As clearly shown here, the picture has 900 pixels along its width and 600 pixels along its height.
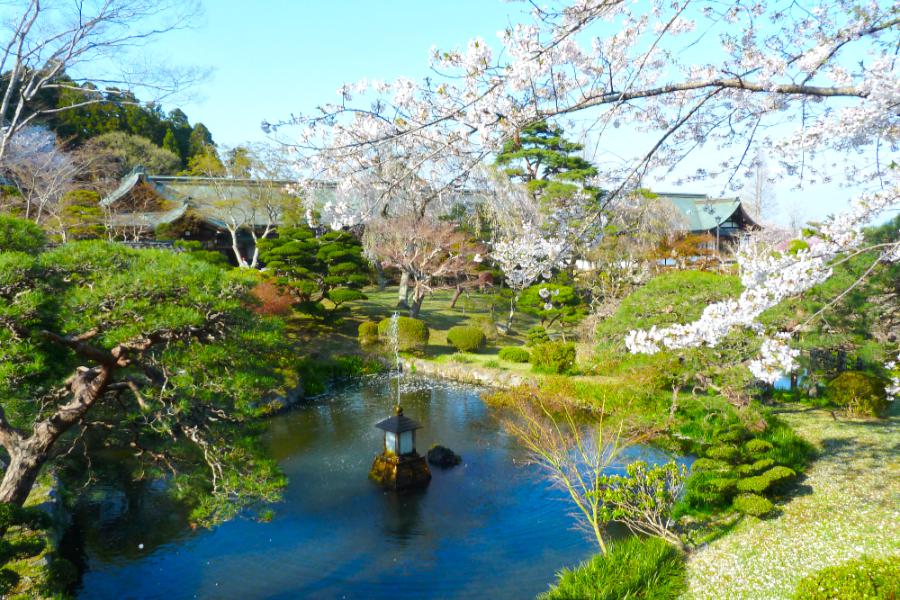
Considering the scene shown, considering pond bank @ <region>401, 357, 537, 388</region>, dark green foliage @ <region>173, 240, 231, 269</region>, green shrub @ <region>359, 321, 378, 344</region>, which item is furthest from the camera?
green shrub @ <region>359, 321, 378, 344</region>

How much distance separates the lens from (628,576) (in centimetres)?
466

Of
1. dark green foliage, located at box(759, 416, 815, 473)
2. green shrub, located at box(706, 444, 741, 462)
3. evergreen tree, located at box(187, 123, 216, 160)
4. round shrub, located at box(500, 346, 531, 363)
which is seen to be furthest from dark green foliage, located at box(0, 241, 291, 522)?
evergreen tree, located at box(187, 123, 216, 160)

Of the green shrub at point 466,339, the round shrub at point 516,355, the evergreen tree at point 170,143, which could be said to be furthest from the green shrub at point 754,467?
the evergreen tree at point 170,143

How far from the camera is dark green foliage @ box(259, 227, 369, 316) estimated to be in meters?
14.5

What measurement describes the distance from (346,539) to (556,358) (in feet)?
23.9

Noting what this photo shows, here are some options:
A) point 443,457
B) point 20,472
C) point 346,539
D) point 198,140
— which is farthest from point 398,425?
point 198,140

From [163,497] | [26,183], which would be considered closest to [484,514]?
[163,497]

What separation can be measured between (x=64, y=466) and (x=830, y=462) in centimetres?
927

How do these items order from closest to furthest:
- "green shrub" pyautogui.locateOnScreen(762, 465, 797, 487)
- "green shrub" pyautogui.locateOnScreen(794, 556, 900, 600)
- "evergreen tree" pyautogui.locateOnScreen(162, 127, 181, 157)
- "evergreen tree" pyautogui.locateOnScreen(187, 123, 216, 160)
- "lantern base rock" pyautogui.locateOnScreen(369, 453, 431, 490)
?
"green shrub" pyautogui.locateOnScreen(794, 556, 900, 600) → "green shrub" pyautogui.locateOnScreen(762, 465, 797, 487) → "lantern base rock" pyautogui.locateOnScreen(369, 453, 431, 490) → "evergreen tree" pyautogui.locateOnScreen(162, 127, 181, 157) → "evergreen tree" pyautogui.locateOnScreen(187, 123, 216, 160)

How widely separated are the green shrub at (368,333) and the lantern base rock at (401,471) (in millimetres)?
8012

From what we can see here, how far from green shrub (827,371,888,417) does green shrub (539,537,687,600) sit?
605cm

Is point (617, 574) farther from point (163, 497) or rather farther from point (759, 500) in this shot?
point (163, 497)

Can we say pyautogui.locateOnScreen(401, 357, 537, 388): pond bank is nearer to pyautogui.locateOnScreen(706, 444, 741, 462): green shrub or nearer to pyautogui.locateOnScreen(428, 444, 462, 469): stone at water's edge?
pyautogui.locateOnScreen(428, 444, 462, 469): stone at water's edge

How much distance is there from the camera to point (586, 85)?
378 cm
